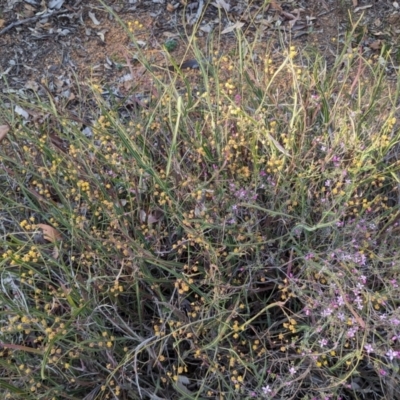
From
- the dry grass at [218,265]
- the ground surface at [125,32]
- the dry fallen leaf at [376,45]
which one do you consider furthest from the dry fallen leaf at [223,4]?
the dry grass at [218,265]

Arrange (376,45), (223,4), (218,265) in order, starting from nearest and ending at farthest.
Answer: (218,265) → (376,45) → (223,4)

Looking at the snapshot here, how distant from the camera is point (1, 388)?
1.74 metres

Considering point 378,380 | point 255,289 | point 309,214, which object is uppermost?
point 309,214

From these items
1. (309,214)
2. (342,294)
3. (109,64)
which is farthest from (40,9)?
(342,294)

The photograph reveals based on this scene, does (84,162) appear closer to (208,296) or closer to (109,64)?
(208,296)

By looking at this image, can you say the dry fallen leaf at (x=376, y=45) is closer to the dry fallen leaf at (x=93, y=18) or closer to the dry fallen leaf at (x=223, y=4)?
the dry fallen leaf at (x=223, y=4)

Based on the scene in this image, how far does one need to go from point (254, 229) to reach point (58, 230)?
0.70 metres

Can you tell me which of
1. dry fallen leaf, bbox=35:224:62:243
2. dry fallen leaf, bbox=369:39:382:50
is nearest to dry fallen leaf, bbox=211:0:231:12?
dry fallen leaf, bbox=369:39:382:50

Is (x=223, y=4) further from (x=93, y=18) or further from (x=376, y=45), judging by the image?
(x=376, y=45)

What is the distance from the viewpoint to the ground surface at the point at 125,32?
2746 mm

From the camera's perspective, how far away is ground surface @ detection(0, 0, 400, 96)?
2746 millimetres

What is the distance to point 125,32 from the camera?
2.83 m

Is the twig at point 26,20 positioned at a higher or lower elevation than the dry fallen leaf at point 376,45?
higher

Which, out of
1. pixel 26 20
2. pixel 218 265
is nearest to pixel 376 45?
pixel 218 265
